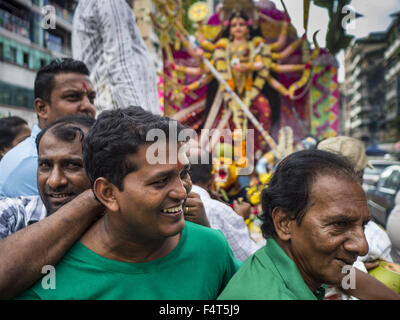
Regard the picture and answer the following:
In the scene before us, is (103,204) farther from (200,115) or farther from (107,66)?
(200,115)

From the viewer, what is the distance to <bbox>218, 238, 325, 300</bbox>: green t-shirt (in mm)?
1224

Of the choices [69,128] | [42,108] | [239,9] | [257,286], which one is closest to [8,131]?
[42,108]

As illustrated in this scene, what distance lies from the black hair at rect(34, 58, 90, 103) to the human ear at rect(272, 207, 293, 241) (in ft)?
5.14

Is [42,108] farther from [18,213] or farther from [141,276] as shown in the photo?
[141,276]

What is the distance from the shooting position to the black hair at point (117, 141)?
1.31 metres

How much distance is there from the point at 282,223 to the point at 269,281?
0.27m

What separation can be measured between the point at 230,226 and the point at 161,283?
982 mm

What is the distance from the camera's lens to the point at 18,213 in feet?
5.13

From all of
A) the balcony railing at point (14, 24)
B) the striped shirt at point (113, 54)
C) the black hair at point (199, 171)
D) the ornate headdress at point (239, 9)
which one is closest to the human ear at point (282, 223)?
the black hair at point (199, 171)

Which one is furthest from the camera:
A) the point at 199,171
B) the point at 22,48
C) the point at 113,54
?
the point at 22,48

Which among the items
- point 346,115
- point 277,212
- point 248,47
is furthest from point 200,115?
point 346,115

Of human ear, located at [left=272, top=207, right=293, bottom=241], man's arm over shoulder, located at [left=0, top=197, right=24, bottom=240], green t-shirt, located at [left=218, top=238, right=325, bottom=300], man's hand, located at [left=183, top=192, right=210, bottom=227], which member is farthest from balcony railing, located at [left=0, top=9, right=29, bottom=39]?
green t-shirt, located at [left=218, top=238, right=325, bottom=300]

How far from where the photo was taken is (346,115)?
8538 centimetres
